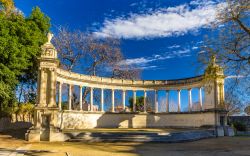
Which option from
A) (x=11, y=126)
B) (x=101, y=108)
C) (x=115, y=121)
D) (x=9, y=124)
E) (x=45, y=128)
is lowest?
(x=11, y=126)

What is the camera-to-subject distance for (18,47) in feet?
122

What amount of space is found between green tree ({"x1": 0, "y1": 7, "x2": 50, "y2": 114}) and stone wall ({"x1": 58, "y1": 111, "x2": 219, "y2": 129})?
933cm

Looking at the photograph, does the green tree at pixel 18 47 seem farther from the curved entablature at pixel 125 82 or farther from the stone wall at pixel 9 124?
the curved entablature at pixel 125 82

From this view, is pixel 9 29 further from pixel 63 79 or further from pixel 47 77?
pixel 63 79

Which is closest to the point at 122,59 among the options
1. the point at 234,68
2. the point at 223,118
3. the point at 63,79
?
the point at 63,79

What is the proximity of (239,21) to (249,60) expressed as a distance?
8.69 ft

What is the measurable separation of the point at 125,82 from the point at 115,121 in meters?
7.89

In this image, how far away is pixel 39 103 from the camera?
35.9 meters

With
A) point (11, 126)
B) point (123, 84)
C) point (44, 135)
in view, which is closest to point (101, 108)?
point (123, 84)

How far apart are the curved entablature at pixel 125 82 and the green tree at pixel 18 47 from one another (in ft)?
22.0

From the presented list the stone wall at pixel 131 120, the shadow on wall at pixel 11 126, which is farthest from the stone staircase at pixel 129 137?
the stone wall at pixel 131 120

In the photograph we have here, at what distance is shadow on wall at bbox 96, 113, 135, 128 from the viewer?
55281 mm

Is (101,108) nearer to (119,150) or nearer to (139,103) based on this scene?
(139,103)

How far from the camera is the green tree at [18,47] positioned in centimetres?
3512
